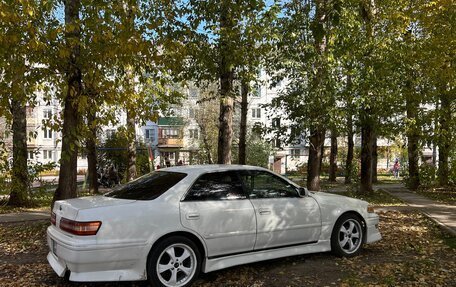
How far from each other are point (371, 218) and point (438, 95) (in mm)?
12879

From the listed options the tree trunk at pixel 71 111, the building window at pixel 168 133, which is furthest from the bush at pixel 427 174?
the building window at pixel 168 133

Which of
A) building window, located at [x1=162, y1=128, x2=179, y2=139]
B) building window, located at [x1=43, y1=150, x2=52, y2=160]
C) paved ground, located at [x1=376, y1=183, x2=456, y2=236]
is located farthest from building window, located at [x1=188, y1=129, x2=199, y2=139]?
paved ground, located at [x1=376, y1=183, x2=456, y2=236]

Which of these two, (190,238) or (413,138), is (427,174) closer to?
(413,138)

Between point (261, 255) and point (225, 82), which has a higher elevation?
point (225, 82)

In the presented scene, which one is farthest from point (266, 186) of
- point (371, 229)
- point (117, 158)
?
point (117, 158)

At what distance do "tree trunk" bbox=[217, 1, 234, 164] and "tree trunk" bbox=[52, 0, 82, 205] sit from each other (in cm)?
309

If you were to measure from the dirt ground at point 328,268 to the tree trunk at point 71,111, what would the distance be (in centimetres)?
138

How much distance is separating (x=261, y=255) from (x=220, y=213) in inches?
33.4

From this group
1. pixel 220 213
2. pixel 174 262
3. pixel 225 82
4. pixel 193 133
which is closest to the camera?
pixel 174 262

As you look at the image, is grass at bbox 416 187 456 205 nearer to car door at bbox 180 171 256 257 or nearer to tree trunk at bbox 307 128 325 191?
tree trunk at bbox 307 128 325 191

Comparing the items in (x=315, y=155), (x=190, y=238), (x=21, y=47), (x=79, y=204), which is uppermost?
(x=21, y=47)

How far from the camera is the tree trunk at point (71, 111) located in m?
7.97

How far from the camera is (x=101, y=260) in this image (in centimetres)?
480

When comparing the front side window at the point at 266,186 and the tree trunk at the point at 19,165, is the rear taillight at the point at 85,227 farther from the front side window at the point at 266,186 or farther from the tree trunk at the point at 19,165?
the tree trunk at the point at 19,165
